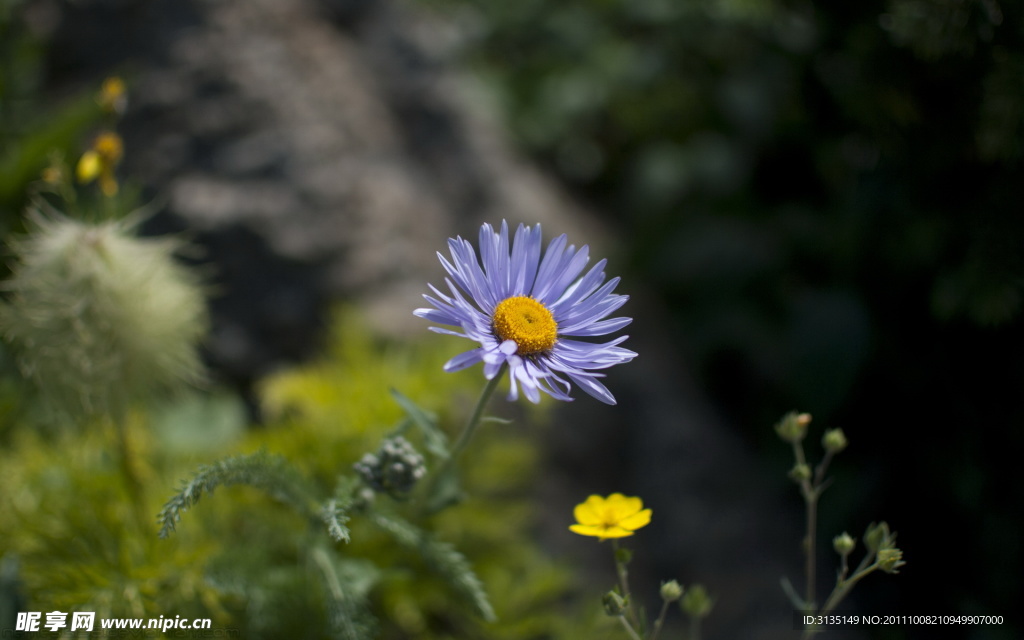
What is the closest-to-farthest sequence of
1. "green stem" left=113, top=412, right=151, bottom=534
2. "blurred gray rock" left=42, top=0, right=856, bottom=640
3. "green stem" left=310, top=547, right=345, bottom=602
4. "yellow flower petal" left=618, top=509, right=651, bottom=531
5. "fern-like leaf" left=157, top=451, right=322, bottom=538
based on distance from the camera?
1. "fern-like leaf" left=157, top=451, right=322, bottom=538
2. "yellow flower petal" left=618, top=509, right=651, bottom=531
3. "green stem" left=310, top=547, right=345, bottom=602
4. "green stem" left=113, top=412, right=151, bottom=534
5. "blurred gray rock" left=42, top=0, right=856, bottom=640

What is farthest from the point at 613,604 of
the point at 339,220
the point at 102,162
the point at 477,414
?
the point at 339,220

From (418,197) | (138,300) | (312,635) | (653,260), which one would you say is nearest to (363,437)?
(312,635)

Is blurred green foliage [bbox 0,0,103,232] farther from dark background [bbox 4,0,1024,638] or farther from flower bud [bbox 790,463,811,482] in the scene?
flower bud [bbox 790,463,811,482]

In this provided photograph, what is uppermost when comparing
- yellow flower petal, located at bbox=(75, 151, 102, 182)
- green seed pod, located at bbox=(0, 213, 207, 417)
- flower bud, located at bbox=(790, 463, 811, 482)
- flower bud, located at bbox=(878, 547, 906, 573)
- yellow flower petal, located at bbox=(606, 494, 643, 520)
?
yellow flower petal, located at bbox=(75, 151, 102, 182)

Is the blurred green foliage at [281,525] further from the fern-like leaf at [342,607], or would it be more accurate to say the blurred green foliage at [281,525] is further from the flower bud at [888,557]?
the flower bud at [888,557]

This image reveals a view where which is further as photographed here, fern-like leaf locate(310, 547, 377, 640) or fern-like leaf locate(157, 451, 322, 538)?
fern-like leaf locate(310, 547, 377, 640)

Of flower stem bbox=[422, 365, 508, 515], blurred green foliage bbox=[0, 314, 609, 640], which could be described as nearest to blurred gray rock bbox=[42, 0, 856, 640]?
blurred green foliage bbox=[0, 314, 609, 640]

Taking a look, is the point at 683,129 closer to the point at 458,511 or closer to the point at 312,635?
the point at 458,511

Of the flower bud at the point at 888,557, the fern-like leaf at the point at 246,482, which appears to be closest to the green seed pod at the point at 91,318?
the fern-like leaf at the point at 246,482
